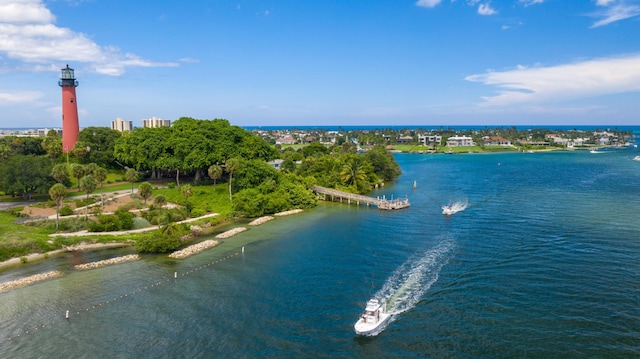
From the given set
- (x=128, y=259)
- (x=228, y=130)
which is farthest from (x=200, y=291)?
(x=228, y=130)

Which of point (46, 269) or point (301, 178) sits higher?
point (301, 178)

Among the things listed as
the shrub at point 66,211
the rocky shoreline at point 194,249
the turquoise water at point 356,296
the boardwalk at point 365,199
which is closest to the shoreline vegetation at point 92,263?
the rocky shoreline at point 194,249

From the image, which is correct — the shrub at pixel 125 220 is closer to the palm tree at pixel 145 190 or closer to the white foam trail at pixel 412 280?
the palm tree at pixel 145 190

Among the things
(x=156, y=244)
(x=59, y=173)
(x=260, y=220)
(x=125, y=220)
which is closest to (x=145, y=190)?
(x=125, y=220)

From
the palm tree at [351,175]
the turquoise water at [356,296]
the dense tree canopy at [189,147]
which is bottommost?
the turquoise water at [356,296]

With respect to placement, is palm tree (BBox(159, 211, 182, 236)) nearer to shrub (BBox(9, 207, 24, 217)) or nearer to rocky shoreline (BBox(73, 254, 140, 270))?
rocky shoreline (BBox(73, 254, 140, 270))

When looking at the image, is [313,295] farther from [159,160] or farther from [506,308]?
[159,160]

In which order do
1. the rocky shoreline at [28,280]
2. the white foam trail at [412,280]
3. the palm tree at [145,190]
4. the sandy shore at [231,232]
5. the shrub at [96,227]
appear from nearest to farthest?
the white foam trail at [412,280] < the rocky shoreline at [28,280] < the shrub at [96,227] < the sandy shore at [231,232] < the palm tree at [145,190]
